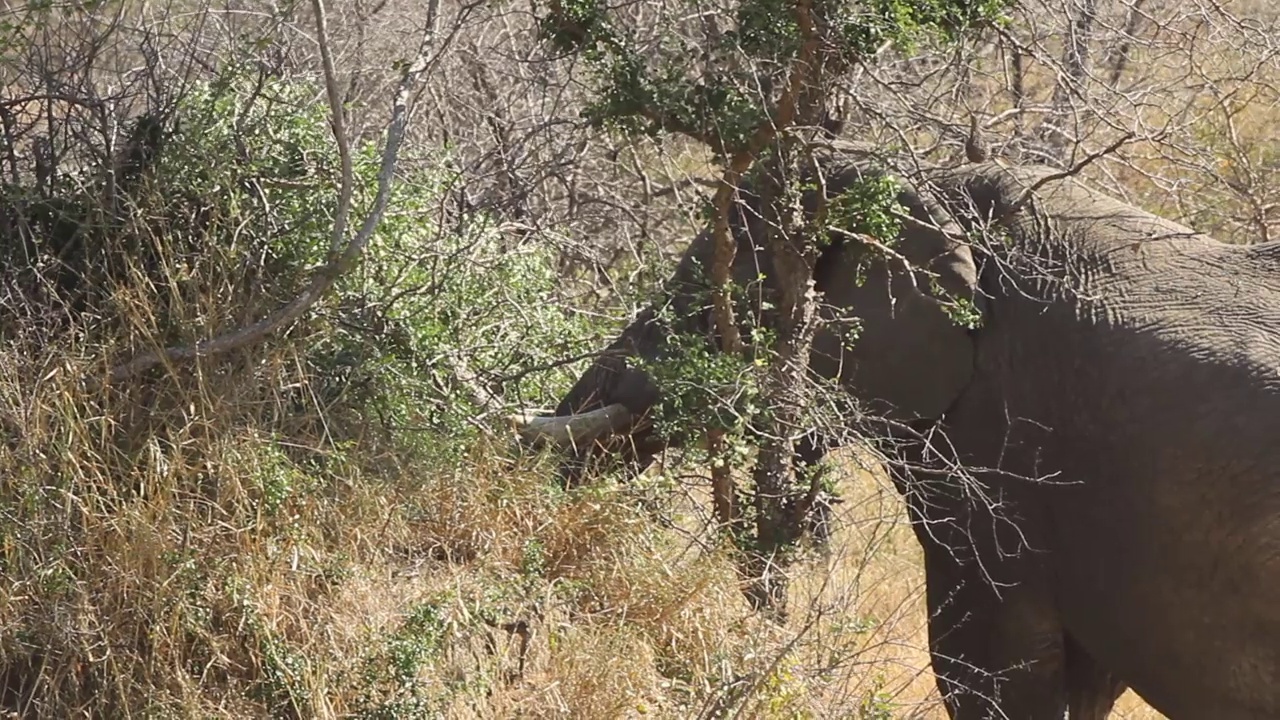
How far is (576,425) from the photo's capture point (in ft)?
19.6

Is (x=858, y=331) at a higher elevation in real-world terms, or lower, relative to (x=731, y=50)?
lower

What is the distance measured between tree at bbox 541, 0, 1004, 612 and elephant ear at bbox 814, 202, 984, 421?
270mm

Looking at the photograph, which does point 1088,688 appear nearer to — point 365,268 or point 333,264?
point 365,268

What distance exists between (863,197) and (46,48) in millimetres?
2952

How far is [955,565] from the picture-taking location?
6191 millimetres

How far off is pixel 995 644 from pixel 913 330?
1.23 metres

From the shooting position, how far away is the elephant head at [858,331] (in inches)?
234

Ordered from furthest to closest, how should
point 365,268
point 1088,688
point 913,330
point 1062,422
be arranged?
point 1088,688 < point 913,330 < point 365,268 < point 1062,422

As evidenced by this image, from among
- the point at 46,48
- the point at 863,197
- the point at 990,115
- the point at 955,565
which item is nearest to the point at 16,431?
the point at 46,48

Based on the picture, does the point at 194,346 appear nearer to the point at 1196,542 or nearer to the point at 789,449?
the point at 789,449

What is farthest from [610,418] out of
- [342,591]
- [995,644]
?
[995,644]

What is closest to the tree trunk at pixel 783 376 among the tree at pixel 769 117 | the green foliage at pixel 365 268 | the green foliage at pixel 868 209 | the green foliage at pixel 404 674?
the tree at pixel 769 117

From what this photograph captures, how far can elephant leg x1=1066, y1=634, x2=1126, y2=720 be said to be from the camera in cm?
631

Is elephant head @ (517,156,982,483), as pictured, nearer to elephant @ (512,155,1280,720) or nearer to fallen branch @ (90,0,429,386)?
elephant @ (512,155,1280,720)
